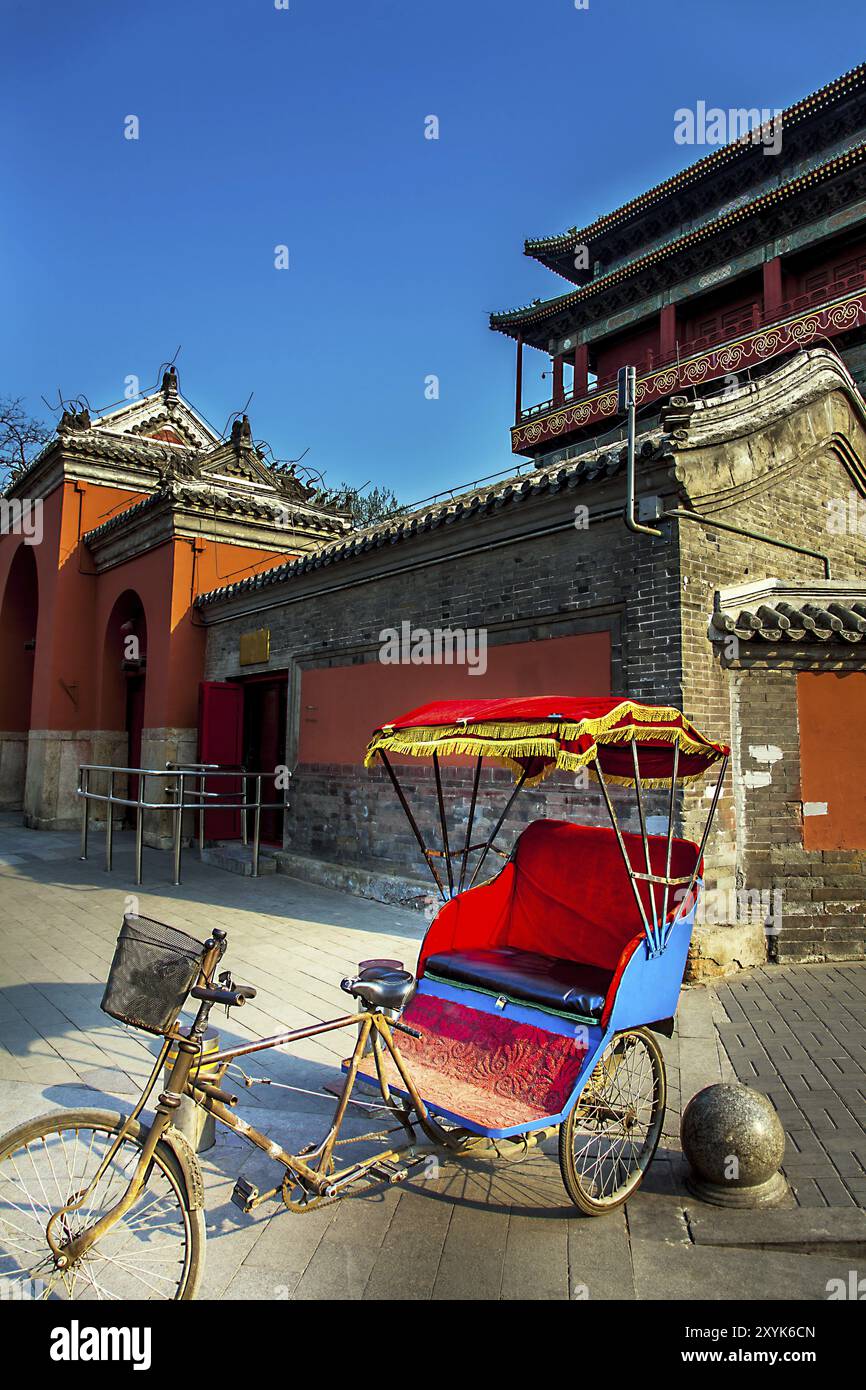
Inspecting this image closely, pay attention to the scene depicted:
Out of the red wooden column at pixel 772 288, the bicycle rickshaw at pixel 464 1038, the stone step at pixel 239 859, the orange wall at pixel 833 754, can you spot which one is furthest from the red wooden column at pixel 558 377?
the bicycle rickshaw at pixel 464 1038

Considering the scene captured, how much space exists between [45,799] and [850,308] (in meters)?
19.7

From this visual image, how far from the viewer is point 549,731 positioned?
3564 millimetres

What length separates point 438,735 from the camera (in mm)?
4020

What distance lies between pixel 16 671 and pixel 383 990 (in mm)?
18484

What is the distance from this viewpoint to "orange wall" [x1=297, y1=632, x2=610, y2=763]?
735 cm

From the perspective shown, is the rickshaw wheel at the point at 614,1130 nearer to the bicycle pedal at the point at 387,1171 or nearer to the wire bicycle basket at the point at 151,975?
the bicycle pedal at the point at 387,1171

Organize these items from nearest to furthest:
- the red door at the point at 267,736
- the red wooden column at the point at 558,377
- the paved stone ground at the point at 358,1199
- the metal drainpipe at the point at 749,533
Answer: the paved stone ground at the point at 358,1199
the metal drainpipe at the point at 749,533
the red door at the point at 267,736
the red wooden column at the point at 558,377

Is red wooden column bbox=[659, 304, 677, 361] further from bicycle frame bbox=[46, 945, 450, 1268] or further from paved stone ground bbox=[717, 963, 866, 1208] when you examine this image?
bicycle frame bbox=[46, 945, 450, 1268]

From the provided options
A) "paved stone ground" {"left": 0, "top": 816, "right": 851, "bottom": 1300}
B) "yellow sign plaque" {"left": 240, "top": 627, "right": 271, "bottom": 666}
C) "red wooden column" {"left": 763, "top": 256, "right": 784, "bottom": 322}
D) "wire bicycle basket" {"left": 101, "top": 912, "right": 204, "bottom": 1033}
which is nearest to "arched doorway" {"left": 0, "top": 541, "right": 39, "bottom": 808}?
"yellow sign plaque" {"left": 240, "top": 627, "right": 271, "bottom": 666}

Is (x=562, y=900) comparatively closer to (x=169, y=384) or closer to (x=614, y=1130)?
(x=614, y=1130)

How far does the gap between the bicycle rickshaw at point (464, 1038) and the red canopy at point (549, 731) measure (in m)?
0.01

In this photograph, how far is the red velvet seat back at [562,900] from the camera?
4.42 metres

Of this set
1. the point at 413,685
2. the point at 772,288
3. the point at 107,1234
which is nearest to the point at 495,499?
the point at 413,685
